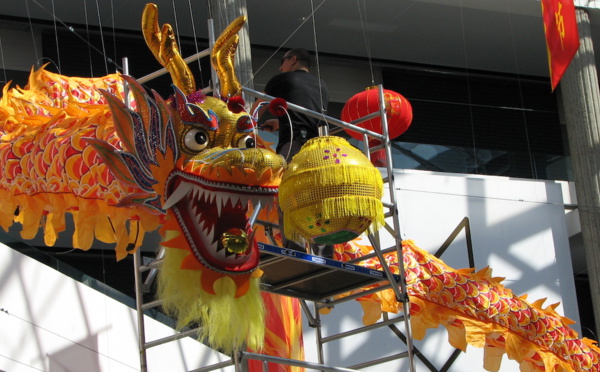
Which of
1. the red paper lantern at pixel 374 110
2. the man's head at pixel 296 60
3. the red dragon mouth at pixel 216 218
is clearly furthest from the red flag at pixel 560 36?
the red dragon mouth at pixel 216 218

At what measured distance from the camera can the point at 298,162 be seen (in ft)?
15.5

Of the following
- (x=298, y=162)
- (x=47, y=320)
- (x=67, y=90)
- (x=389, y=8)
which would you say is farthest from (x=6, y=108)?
(x=389, y=8)

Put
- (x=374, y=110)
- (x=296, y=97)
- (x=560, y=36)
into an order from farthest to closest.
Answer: (x=560, y=36), (x=374, y=110), (x=296, y=97)

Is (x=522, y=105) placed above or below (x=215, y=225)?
above

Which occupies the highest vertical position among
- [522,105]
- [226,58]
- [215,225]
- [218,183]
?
[522,105]

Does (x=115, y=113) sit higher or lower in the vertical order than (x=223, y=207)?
higher

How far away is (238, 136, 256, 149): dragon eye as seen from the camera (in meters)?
4.54

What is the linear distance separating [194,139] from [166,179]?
207 millimetres

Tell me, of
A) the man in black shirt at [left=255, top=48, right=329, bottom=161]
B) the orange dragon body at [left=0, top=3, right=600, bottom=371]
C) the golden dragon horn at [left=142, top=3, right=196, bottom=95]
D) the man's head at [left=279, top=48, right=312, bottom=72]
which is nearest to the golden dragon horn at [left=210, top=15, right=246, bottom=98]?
the orange dragon body at [left=0, top=3, right=600, bottom=371]

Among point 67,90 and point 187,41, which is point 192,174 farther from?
point 187,41

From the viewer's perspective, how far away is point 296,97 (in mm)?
5730

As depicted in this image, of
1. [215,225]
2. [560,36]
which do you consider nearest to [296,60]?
[215,225]

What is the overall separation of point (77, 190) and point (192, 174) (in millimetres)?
894

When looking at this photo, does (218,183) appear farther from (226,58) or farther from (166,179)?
(226,58)
